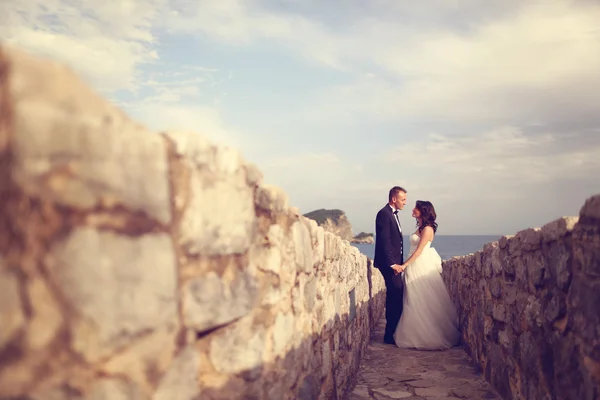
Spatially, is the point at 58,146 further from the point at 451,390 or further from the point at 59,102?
the point at 451,390

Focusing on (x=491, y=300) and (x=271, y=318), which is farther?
(x=491, y=300)

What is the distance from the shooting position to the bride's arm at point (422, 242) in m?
7.10

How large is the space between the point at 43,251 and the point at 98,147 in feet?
0.94

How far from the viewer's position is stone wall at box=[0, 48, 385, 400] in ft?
3.44

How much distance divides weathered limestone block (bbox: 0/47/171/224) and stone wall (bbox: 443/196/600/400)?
74.9 inches

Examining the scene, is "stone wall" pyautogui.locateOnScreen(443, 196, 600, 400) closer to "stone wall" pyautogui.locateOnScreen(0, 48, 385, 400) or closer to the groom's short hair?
"stone wall" pyautogui.locateOnScreen(0, 48, 385, 400)

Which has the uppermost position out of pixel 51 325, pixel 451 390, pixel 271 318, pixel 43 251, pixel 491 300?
pixel 43 251

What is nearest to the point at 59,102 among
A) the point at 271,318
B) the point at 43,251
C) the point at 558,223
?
the point at 43,251

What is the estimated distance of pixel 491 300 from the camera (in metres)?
4.48

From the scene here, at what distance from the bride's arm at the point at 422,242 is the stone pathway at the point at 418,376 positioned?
4.39 feet

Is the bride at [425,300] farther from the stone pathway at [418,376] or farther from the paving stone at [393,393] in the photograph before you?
the paving stone at [393,393]

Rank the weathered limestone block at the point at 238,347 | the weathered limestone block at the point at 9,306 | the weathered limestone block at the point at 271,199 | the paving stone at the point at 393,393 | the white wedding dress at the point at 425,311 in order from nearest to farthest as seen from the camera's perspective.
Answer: the weathered limestone block at the point at 9,306 < the weathered limestone block at the point at 238,347 < the weathered limestone block at the point at 271,199 < the paving stone at the point at 393,393 < the white wedding dress at the point at 425,311

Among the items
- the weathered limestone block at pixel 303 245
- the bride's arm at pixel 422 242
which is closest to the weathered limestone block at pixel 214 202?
the weathered limestone block at pixel 303 245

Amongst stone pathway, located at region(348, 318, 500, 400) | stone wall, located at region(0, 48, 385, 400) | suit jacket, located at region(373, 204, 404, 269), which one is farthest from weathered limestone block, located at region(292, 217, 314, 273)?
suit jacket, located at region(373, 204, 404, 269)
